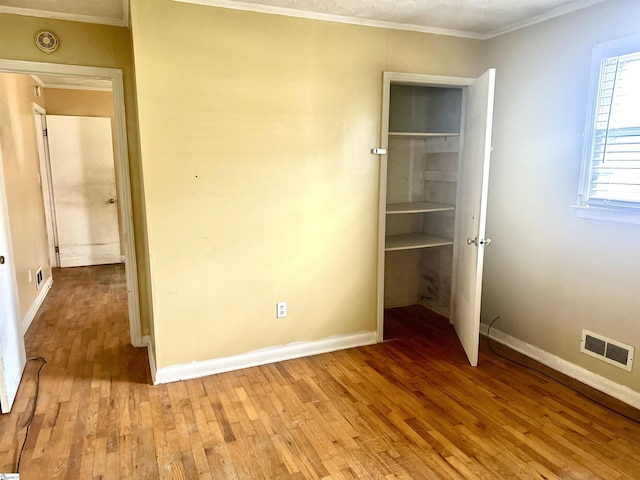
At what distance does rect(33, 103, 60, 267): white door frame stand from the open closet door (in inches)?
202

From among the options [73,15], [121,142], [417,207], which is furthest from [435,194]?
[73,15]

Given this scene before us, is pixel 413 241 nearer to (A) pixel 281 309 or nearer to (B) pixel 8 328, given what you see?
(A) pixel 281 309

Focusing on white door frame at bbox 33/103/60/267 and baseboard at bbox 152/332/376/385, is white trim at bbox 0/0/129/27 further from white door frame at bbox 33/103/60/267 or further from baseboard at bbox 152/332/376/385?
white door frame at bbox 33/103/60/267

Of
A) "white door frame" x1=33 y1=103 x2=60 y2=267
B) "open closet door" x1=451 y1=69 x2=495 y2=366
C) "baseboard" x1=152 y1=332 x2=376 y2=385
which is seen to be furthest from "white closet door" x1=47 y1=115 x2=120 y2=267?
"open closet door" x1=451 y1=69 x2=495 y2=366

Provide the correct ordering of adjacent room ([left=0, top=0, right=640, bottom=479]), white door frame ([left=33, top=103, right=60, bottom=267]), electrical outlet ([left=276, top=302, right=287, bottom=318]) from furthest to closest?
white door frame ([left=33, top=103, right=60, bottom=267]) → electrical outlet ([left=276, top=302, right=287, bottom=318]) → adjacent room ([left=0, top=0, right=640, bottom=479])

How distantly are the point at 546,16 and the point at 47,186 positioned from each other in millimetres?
6070

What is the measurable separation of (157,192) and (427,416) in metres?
2.10

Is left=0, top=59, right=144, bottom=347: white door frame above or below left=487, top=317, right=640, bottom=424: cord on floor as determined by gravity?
above

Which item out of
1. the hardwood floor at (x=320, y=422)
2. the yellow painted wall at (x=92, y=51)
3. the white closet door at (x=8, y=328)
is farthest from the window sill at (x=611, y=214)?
the white closet door at (x=8, y=328)

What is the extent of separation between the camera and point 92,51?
3105 mm

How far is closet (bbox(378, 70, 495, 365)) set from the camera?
10.1 ft

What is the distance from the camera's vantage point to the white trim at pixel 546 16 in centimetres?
274

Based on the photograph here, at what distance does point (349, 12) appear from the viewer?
9.70 ft

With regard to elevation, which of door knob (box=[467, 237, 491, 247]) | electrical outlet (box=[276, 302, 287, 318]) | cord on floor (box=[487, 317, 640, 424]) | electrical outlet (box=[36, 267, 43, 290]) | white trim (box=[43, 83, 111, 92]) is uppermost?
white trim (box=[43, 83, 111, 92])
